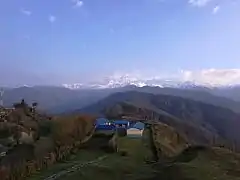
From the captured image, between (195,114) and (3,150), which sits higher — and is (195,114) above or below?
above

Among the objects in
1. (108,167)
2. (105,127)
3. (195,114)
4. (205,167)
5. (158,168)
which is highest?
(195,114)

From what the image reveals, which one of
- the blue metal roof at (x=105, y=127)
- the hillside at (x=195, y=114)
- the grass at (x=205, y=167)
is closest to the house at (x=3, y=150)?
the blue metal roof at (x=105, y=127)

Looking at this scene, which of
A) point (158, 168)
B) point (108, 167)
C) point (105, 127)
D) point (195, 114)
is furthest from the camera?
point (195, 114)

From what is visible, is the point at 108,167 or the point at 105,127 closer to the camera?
the point at 108,167

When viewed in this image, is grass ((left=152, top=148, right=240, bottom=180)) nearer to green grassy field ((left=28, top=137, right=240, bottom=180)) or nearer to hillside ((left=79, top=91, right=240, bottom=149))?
green grassy field ((left=28, top=137, right=240, bottom=180))

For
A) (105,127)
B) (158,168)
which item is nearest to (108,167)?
(158,168)

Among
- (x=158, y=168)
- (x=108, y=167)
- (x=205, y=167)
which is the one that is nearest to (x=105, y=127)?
(x=108, y=167)

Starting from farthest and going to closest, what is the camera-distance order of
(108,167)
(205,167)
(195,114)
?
(195,114), (108,167), (205,167)

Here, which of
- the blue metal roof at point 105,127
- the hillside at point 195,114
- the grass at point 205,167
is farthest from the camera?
the hillside at point 195,114

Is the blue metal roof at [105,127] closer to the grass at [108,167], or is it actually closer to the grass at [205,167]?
the grass at [108,167]

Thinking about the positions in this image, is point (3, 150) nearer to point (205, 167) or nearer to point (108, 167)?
point (108, 167)

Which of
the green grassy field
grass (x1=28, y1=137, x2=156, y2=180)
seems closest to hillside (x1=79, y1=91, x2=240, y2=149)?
grass (x1=28, y1=137, x2=156, y2=180)

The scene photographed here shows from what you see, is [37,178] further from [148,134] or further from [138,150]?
[148,134]
